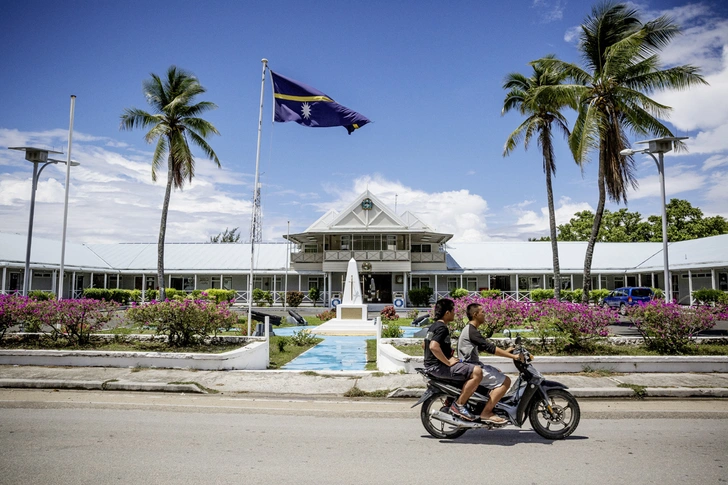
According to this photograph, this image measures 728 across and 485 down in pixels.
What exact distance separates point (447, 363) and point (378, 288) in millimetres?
37966

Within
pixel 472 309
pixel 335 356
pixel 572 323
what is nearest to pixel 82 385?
pixel 335 356

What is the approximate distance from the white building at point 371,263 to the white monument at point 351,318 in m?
11.8

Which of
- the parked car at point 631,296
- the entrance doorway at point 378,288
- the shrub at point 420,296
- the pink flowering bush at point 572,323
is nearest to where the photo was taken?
the pink flowering bush at point 572,323

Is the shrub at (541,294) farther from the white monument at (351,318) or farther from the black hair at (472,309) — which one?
the black hair at (472,309)

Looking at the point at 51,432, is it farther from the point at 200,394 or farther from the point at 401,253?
the point at 401,253

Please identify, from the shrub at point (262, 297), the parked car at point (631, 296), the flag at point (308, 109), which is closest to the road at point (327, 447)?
the flag at point (308, 109)

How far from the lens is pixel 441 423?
651 centimetres

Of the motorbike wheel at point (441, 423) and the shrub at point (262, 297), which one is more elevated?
the shrub at point (262, 297)

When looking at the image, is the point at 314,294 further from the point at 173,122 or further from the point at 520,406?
the point at 520,406

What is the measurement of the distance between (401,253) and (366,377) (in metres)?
30.3

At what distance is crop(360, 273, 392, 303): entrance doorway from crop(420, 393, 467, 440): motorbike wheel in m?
34.6

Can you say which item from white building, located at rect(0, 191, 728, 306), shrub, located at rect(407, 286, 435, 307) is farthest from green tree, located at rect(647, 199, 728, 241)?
shrub, located at rect(407, 286, 435, 307)

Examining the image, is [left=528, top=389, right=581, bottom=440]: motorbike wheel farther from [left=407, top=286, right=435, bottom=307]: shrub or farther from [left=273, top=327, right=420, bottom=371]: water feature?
[left=407, top=286, right=435, bottom=307]: shrub

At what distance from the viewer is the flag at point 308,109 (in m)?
14.4
